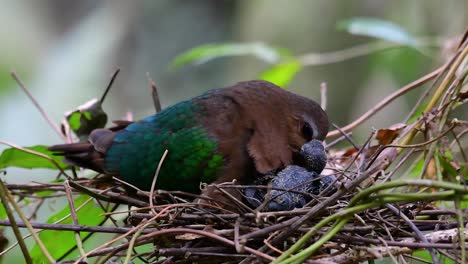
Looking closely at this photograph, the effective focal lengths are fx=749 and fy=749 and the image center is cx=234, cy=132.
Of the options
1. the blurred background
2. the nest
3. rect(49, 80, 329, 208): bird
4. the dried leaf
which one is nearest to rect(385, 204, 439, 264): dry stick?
the nest

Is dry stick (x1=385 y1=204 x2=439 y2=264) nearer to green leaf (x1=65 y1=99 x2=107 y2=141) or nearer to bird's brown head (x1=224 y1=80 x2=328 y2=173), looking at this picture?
bird's brown head (x1=224 y1=80 x2=328 y2=173)

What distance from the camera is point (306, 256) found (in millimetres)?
1563

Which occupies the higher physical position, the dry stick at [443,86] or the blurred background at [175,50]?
the dry stick at [443,86]

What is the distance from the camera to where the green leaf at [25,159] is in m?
2.43

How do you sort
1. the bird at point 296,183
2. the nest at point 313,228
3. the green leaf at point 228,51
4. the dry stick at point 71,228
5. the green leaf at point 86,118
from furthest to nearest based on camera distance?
the green leaf at point 228,51 → the green leaf at point 86,118 → the bird at point 296,183 → the dry stick at point 71,228 → the nest at point 313,228

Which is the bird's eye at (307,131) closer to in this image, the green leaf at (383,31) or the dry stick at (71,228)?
the green leaf at (383,31)

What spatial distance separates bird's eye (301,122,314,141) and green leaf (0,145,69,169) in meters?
0.89

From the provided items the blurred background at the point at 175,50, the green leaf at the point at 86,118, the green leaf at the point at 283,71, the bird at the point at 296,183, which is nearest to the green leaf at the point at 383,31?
the green leaf at the point at 283,71

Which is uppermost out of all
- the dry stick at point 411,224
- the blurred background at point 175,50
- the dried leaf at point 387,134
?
the dry stick at point 411,224

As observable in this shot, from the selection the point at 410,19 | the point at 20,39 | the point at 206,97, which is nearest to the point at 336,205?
the point at 206,97

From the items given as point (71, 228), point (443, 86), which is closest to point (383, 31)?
point (443, 86)

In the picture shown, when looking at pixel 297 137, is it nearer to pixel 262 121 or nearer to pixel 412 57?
pixel 262 121

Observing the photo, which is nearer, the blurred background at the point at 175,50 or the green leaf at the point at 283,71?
the green leaf at the point at 283,71

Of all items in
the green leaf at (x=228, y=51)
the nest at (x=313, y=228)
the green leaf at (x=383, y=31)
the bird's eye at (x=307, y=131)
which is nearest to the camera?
the nest at (x=313, y=228)
